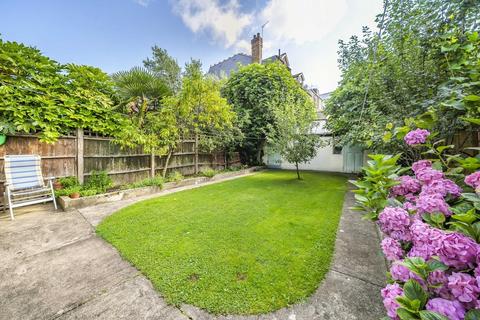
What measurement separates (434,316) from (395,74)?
10.7 ft

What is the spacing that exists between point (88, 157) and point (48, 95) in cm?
161

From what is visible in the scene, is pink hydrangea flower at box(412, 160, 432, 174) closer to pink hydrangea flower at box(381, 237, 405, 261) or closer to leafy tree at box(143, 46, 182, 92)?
pink hydrangea flower at box(381, 237, 405, 261)

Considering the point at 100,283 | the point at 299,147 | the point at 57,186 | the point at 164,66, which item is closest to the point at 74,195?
the point at 57,186

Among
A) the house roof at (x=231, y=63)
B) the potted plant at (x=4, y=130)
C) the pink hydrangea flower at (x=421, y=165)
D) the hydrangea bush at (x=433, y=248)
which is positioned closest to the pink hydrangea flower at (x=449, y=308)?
the hydrangea bush at (x=433, y=248)

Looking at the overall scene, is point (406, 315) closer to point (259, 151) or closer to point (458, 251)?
point (458, 251)

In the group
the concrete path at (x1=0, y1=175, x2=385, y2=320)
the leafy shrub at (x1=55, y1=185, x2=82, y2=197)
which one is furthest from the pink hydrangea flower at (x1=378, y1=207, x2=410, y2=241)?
the leafy shrub at (x1=55, y1=185, x2=82, y2=197)

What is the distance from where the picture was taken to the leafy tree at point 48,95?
3.83m

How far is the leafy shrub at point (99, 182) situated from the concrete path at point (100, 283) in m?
1.84

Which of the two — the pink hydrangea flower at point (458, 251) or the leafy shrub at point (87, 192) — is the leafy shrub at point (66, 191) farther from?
the pink hydrangea flower at point (458, 251)

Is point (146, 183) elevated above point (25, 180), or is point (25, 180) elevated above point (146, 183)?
point (25, 180)

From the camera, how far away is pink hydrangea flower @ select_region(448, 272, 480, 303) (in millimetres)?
704

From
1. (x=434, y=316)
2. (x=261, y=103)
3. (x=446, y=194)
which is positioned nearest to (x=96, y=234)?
(x=434, y=316)

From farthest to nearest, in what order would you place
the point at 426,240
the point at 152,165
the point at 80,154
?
the point at 152,165, the point at 80,154, the point at 426,240

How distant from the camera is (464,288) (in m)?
0.71
